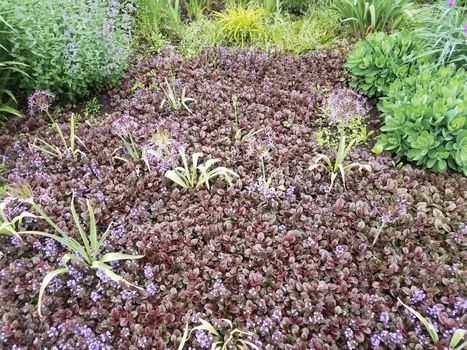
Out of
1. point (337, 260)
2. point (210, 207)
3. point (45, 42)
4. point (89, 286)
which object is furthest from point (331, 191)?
point (45, 42)

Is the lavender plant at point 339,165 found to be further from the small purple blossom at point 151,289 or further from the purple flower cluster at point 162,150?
the small purple blossom at point 151,289

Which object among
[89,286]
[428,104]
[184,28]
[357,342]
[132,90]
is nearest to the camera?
[357,342]

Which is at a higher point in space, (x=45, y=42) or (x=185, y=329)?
(x=45, y=42)

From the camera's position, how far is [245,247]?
259cm

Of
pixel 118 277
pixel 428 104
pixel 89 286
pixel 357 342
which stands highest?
pixel 428 104

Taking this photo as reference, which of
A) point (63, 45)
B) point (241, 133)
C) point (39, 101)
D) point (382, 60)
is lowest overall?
point (241, 133)

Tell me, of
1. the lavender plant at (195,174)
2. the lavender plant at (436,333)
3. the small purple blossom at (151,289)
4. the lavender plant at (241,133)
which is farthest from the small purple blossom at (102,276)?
the lavender plant at (436,333)

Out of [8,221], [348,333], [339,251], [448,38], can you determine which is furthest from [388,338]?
[448,38]

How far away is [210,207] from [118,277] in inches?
32.1

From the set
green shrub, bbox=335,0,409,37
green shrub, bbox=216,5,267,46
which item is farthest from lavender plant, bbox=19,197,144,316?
green shrub, bbox=335,0,409,37

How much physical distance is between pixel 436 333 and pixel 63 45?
3410 mm

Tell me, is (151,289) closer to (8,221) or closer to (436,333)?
(8,221)

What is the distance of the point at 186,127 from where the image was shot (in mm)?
3410

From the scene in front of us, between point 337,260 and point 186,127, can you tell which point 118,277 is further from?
point 186,127
